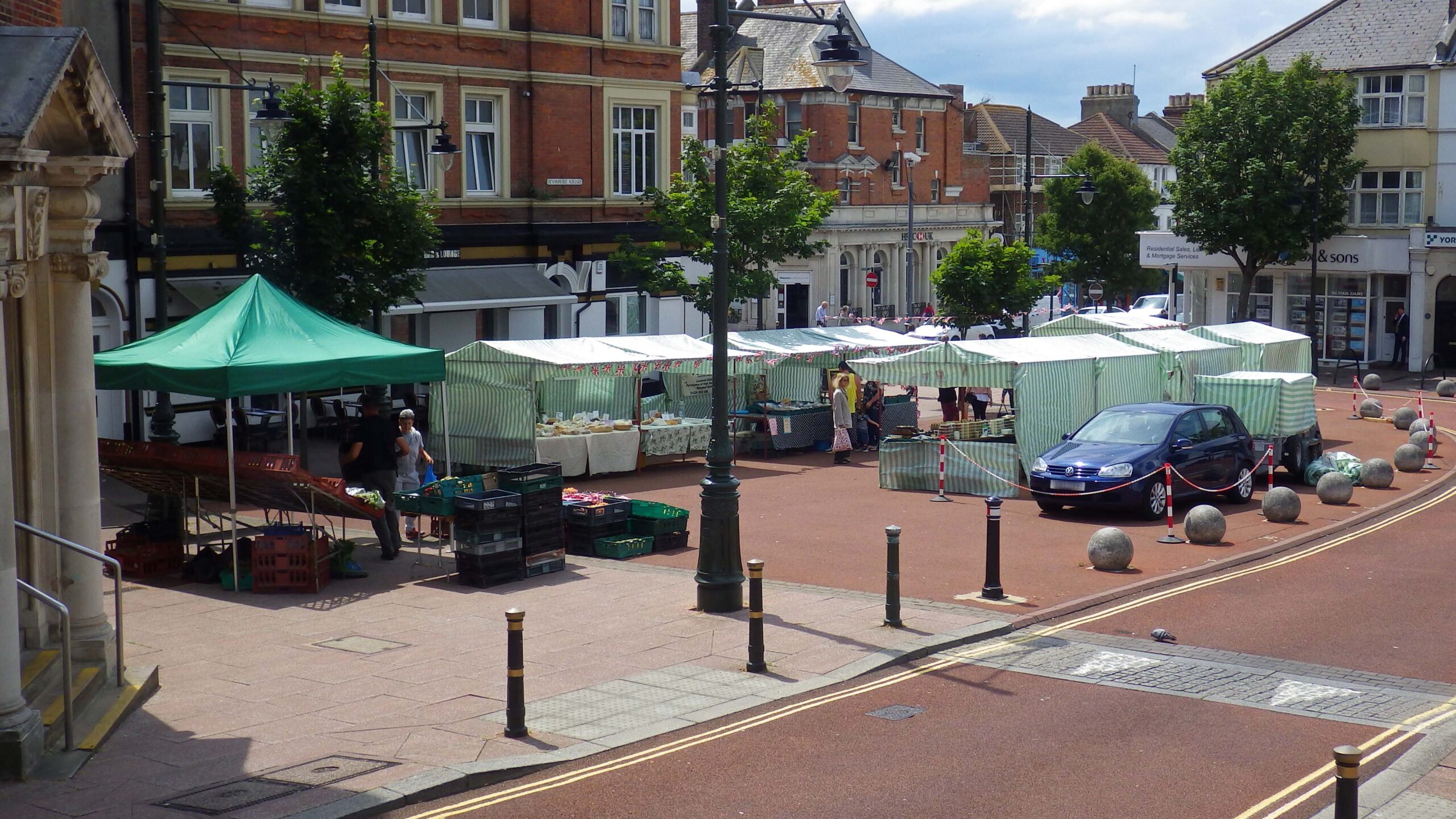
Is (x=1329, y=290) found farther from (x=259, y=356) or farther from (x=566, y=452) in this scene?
(x=259, y=356)

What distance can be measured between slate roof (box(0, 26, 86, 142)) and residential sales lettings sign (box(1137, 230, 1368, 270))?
42903 millimetres

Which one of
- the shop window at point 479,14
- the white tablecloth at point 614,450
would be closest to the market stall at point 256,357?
the white tablecloth at point 614,450

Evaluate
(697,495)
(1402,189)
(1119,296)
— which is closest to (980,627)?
(697,495)

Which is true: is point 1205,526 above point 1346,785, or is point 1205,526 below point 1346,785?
below

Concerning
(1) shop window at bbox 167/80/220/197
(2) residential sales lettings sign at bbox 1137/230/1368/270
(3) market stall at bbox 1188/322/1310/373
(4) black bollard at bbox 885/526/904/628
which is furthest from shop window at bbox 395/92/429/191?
(2) residential sales lettings sign at bbox 1137/230/1368/270

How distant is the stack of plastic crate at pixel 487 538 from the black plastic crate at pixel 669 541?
2433 millimetres

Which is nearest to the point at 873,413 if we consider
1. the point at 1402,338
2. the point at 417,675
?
the point at 417,675

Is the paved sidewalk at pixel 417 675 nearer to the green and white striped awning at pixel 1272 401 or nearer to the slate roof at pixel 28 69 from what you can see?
the slate roof at pixel 28 69

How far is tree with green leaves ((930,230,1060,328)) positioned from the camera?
34.8 meters

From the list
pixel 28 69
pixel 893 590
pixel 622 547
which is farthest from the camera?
pixel 622 547

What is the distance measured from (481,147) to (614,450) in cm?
1204

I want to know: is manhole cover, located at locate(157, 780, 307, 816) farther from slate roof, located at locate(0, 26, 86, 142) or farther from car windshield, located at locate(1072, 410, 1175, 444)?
car windshield, located at locate(1072, 410, 1175, 444)

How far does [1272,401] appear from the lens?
77.3ft

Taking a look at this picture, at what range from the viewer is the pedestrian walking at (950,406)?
28.5 m
